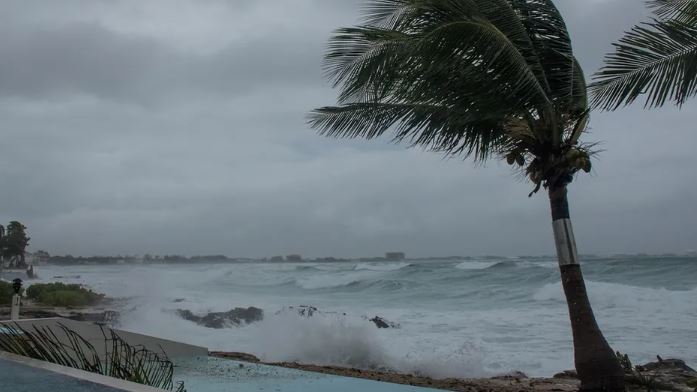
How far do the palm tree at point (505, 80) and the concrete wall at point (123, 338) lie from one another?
199 inches

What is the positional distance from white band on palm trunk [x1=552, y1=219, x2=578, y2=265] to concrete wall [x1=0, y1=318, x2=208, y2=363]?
5557mm

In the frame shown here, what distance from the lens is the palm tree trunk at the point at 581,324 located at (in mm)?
6738

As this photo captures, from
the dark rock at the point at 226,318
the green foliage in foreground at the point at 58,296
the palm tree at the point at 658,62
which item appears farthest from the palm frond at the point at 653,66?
the green foliage in foreground at the point at 58,296

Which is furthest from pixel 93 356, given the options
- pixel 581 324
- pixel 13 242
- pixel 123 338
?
pixel 13 242

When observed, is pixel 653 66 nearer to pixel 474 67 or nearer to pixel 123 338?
pixel 474 67

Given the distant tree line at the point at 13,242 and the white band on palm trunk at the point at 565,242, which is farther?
the distant tree line at the point at 13,242

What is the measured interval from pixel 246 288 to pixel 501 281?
18.1 m

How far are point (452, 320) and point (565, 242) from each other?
16626mm

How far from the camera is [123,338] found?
31.9 feet

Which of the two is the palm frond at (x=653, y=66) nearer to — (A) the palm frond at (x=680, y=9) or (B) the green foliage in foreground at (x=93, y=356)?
(A) the palm frond at (x=680, y=9)

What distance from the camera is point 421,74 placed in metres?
7.14

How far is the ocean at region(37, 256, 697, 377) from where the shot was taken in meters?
14.6

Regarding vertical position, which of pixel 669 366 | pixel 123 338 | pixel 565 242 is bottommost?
pixel 669 366

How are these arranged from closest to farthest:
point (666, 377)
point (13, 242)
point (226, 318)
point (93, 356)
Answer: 1. point (93, 356)
2. point (666, 377)
3. point (226, 318)
4. point (13, 242)
